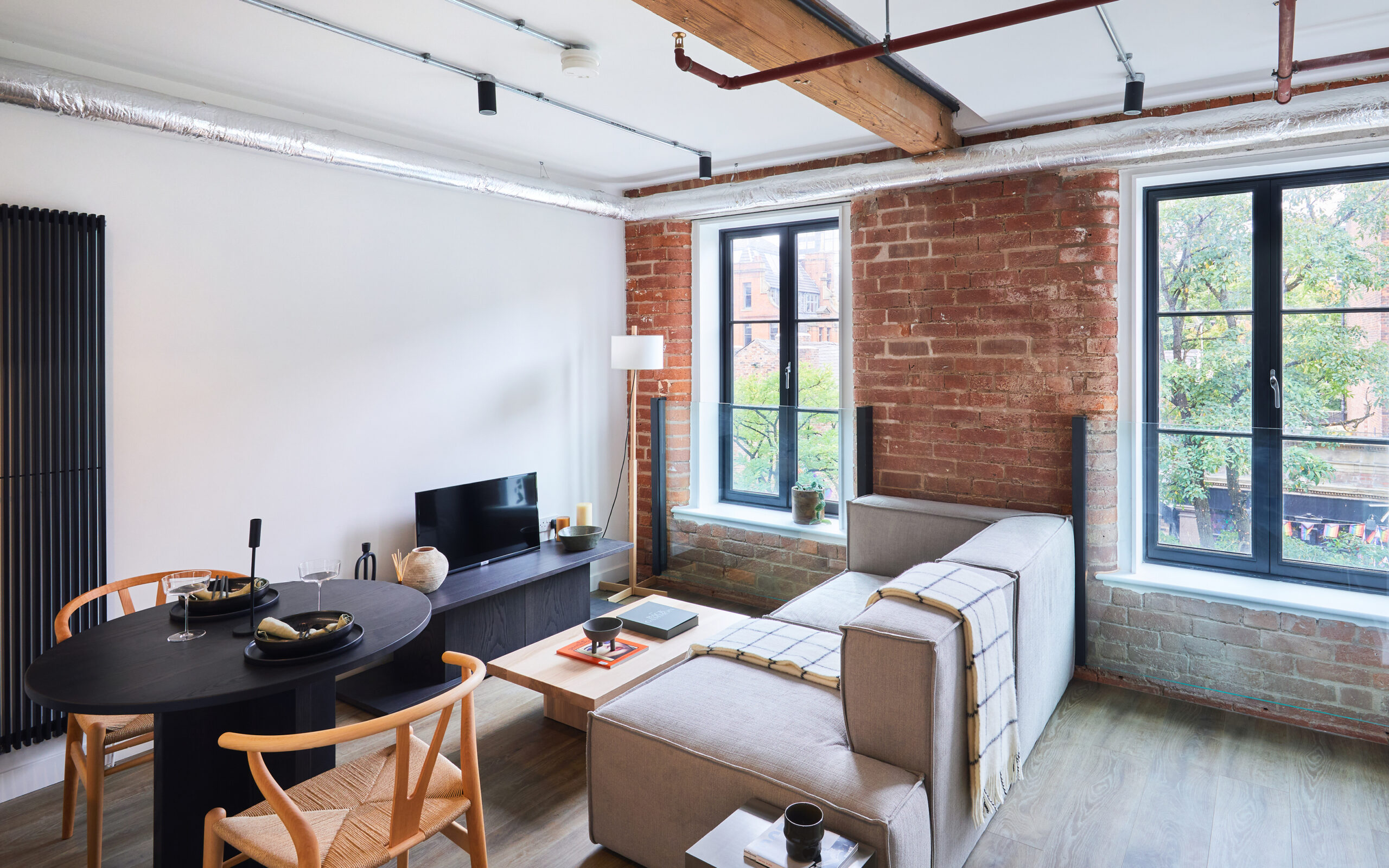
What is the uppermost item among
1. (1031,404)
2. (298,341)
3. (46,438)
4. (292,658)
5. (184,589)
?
(298,341)

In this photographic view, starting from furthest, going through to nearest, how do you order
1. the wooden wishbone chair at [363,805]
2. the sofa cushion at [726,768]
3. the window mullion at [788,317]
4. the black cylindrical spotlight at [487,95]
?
the window mullion at [788,317]
the black cylindrical spotlight at [487,95]
the sofa cushion at [726,768]
the wooden wishbone chair at [363,805]

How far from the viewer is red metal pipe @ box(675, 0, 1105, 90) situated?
186 cm

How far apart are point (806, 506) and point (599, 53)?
2.49 m

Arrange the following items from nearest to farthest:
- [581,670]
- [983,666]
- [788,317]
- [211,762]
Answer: [211,762] → [983,666] → [581,670] → [788,317]

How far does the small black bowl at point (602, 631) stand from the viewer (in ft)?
9.56

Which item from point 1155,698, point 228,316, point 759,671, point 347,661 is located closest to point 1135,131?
point 1155,698

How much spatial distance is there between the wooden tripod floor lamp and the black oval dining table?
2.34 metres

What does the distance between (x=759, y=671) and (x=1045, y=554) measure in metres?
1.20

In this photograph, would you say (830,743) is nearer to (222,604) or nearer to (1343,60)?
(222,604)

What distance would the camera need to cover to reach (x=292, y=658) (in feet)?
6.44

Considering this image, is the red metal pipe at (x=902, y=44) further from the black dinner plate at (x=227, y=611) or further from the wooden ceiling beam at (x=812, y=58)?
the black dinner plate at (x=227, y=611)

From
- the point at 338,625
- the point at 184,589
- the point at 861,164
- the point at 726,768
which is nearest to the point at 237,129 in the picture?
the point at 184,589

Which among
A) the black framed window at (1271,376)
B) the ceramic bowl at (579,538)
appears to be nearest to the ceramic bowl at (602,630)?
the ceramic bowl at (579,538)

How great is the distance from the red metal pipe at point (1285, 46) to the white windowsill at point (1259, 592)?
1790 mm
